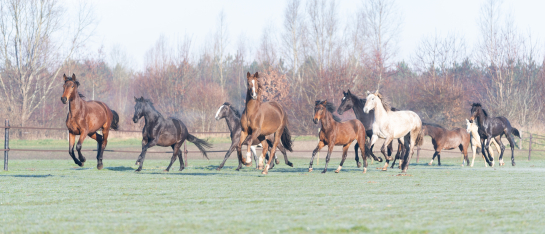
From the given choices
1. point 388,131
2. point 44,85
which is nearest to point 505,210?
point 388,131

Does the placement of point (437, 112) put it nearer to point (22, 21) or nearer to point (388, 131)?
point (388, 131)

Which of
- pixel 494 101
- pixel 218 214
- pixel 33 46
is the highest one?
pixel 33 46

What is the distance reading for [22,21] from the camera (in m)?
38.3

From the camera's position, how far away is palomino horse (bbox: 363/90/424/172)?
43.0ft

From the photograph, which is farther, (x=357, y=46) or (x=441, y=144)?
(x=357, y=46)

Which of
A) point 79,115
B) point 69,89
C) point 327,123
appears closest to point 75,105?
point 79,115

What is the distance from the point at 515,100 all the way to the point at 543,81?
630 cm

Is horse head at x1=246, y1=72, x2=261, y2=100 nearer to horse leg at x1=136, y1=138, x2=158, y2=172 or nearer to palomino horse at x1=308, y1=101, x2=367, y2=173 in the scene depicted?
palomino horse at x1=308, y1=101, x2=367, y2=173

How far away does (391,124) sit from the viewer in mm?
13102

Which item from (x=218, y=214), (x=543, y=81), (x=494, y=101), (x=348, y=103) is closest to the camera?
→ (x=218, y=214)

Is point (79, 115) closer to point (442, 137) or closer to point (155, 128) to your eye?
point (155, 128)

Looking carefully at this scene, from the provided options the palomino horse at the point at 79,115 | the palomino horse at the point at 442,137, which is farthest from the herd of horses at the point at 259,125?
the palomino horse at the point at 442,137

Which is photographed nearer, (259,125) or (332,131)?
(259,125)

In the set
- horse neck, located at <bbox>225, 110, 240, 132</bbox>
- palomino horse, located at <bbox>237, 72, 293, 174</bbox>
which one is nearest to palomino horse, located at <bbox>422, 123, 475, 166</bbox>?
horse neck, located at <bbox>225, 110, 240, 132</bbox>
